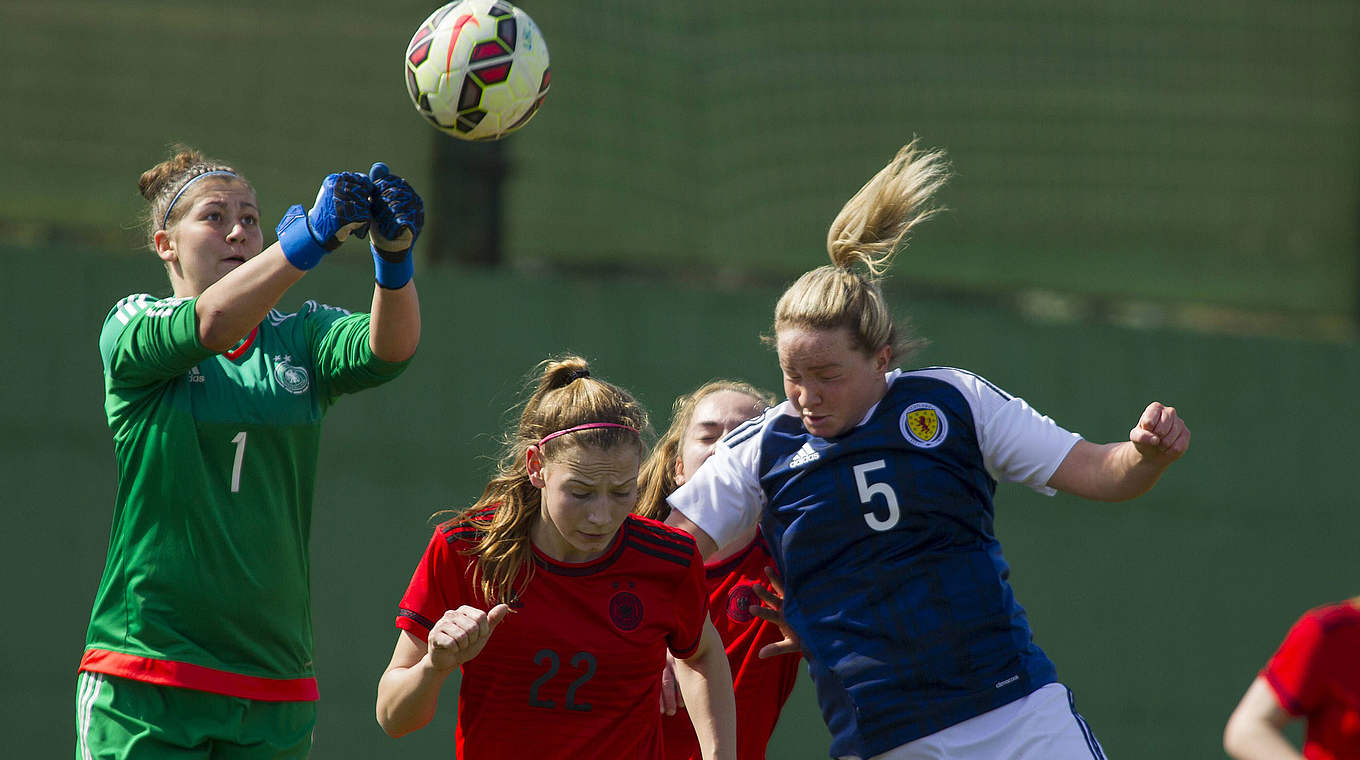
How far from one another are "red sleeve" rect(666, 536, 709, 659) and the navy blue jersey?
169 mm

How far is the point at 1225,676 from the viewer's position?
7961 millimetres

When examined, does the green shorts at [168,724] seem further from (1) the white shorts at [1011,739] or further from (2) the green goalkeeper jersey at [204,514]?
(1) the white shorts at [1011,739]

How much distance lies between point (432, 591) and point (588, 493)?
44 cm

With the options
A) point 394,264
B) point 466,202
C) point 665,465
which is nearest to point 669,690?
point 665,465

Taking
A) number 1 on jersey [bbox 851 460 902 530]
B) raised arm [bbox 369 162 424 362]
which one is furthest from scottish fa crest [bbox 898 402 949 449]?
raised arm [bbox 369 162 424 362]

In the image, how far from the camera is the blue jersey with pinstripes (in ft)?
11.9

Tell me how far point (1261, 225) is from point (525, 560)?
21.4ft

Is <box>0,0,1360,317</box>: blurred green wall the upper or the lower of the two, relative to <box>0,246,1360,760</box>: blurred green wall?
upper

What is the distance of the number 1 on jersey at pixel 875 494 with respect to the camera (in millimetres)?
3635

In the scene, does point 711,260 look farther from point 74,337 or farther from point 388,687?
point 388,687

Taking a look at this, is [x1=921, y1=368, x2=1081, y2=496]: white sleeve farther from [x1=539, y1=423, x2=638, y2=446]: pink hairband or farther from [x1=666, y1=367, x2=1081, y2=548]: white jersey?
[x1=539, y1=423, x2=638, y2=446]: pink hairband

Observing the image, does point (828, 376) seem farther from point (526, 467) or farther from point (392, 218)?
point (392, 218)

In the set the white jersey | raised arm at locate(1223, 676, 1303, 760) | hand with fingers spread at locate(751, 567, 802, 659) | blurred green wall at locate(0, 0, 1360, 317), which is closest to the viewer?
raised arm at locate(1223, 676, 1303, 760)

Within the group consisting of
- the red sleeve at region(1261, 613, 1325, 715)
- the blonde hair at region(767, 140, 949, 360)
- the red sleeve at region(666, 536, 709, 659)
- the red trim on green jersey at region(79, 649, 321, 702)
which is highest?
the blonde hair at region(767, 140, 949, 360)
